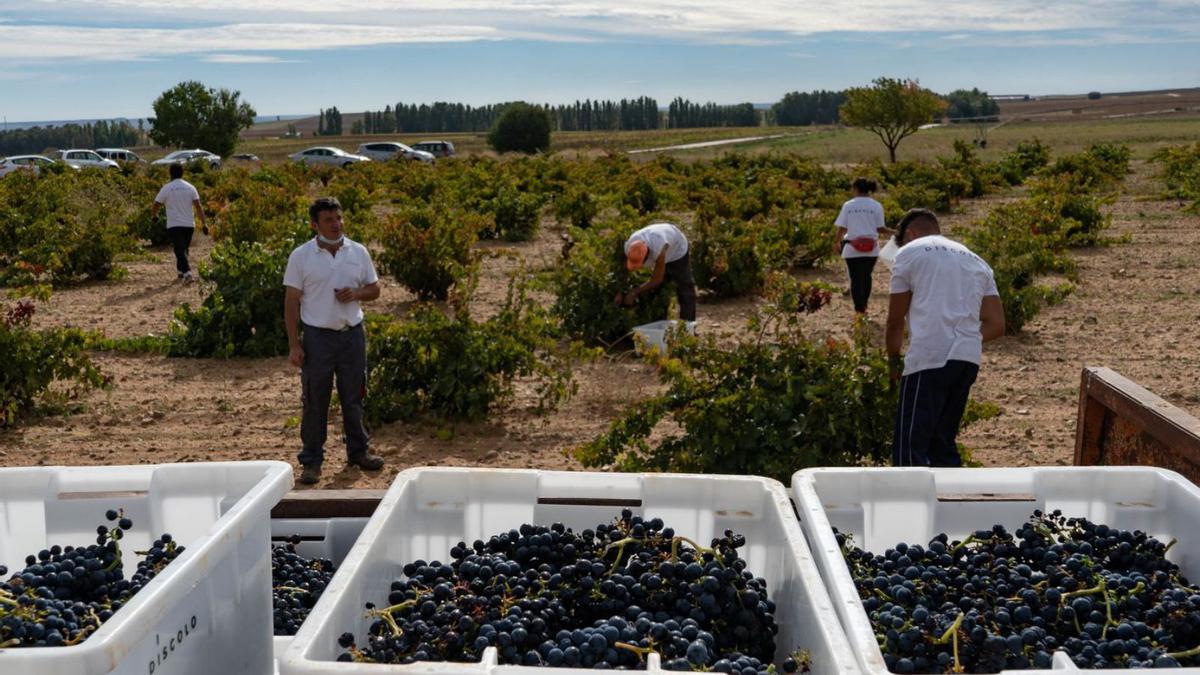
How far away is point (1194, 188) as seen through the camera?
21141 mm

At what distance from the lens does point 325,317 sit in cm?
646

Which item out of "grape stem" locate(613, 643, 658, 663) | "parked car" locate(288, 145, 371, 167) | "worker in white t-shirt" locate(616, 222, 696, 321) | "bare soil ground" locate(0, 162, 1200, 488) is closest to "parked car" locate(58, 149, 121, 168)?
"parked car" locate(288, 145, 371, 167)

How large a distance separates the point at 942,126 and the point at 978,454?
9567cm

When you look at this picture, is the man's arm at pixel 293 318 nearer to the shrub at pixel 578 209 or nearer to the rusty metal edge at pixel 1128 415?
the rusty metal edge at pixel 1128 415

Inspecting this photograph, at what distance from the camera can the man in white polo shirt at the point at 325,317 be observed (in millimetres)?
6391

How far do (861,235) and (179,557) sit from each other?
9.40 meters

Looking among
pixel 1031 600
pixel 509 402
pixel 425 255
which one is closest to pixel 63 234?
pixel 425 255

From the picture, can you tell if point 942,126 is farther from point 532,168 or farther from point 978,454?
point 978,454

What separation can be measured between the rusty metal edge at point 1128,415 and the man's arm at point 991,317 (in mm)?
1070

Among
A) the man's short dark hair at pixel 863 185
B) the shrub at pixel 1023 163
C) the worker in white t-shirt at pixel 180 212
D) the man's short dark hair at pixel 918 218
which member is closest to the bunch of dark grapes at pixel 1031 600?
the man's short dark hair at pixel 918 218

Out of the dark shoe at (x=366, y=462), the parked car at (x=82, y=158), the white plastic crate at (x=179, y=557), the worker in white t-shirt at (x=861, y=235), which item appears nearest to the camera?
the white plastic crate at (x=179, y=557)

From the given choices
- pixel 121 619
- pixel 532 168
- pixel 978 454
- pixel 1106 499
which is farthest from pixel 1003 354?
pixel 532 168

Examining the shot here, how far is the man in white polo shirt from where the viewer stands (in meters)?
6.39

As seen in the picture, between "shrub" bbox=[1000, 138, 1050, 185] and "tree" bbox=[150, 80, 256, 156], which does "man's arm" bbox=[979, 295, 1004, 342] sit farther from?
"tree" bbox=[150, 80, 256, 156]
